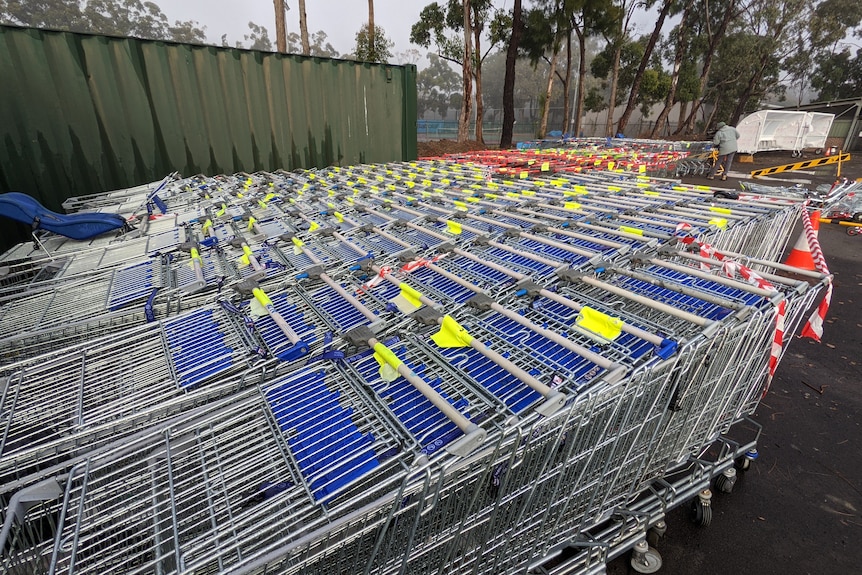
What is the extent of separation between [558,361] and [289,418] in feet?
4.45

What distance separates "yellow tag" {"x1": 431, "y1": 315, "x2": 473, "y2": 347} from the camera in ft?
7.39

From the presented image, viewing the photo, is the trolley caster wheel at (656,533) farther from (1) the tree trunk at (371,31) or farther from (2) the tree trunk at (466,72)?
(1) the tree trunk at (371,31)

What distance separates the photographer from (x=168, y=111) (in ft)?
26.3

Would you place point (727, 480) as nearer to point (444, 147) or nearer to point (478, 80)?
point (444, 147)

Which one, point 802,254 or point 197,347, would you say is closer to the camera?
point 197,347

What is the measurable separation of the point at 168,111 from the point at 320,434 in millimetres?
8632

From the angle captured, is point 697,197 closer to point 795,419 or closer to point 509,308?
point 795,419

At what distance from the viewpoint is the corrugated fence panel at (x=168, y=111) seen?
264 inches

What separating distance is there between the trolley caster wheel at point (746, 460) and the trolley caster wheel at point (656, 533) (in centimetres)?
100

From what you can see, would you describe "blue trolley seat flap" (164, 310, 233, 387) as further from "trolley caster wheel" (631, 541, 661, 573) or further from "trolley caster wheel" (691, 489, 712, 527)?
"trolley caster wheel" (691, 489, 712, 527)

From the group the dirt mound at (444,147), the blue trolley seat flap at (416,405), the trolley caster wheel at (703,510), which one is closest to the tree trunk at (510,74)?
the dirt mound at (444,147)

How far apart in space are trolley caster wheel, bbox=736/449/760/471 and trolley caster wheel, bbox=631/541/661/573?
120 cm

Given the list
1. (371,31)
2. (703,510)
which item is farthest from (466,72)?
(703,510)

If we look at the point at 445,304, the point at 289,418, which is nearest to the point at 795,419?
the point at 445,304
